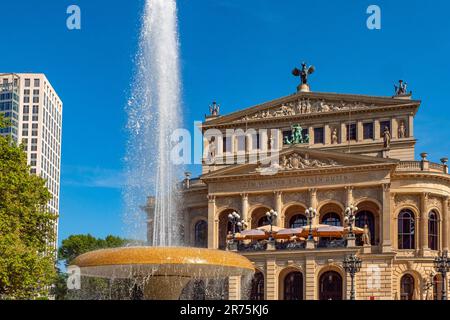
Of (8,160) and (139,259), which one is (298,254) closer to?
(8,160)

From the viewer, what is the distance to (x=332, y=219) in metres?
57.7

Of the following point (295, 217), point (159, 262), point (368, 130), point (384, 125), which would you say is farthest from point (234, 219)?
point (159, 262)

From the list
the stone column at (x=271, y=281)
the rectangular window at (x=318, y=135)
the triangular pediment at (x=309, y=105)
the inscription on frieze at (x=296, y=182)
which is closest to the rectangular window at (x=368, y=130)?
the triangular pediment at (x=309, y=105)

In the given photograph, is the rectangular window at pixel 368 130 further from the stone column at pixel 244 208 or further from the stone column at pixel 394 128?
the stone column at pixel 244 208

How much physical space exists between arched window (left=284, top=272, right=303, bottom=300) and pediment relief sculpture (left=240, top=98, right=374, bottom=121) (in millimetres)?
15678

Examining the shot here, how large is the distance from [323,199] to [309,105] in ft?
32.1

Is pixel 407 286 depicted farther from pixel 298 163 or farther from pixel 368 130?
pixel 368 130

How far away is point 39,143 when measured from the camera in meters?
119

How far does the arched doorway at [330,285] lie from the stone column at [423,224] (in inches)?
325

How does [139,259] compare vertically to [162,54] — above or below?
below

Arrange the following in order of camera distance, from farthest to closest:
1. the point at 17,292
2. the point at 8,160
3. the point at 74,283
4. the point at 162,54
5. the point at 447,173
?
the point at 447,173, the point at 74,283, the point at 8,160, the point at 17,292, the point at 162,54

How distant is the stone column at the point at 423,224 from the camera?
5609 cm
